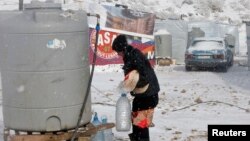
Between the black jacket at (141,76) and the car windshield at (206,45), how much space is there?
44.6ft

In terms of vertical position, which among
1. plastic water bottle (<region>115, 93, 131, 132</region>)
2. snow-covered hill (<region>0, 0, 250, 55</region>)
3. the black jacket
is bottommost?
snow-covered hill (<region>0, 0, 250, 55</region>)

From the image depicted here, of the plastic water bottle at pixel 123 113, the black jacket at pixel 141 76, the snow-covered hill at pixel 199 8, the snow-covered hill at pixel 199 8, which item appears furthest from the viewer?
the snow-covered hill at pixel 199 8

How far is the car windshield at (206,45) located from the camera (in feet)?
63.6

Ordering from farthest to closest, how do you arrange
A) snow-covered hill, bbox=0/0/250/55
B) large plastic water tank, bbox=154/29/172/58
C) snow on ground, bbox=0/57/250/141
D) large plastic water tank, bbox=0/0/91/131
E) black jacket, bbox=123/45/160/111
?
snow-covered hill, bbox=0/0/250/55 < large plastic water tank, bbox=154/29/172/58 < snow on ground, bbox=0/57/250/141 < black jacket, bbox=123/45/160/111 < large plastic water tank, bbox=0/0/91/131

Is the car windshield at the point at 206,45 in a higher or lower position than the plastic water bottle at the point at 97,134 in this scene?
lower

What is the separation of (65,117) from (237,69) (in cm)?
1631

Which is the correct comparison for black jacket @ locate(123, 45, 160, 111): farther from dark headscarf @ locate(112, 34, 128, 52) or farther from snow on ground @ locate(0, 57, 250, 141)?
snow on ground @ locate(0, 57, 250, 141)

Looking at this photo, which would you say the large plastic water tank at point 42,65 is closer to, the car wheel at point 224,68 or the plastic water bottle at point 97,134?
the plastic water bottle at point 97,134

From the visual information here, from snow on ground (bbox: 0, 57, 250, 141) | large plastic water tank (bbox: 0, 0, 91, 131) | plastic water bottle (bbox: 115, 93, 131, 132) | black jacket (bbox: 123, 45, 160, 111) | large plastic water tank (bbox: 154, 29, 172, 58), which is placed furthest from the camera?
large plastic water tank (bbox: 154, 29, 172, 58)

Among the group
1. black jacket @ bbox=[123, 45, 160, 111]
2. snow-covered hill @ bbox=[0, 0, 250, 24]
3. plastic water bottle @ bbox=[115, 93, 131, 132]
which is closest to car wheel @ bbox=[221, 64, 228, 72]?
black jacket @ bbox=[123, 45, 160, 111]

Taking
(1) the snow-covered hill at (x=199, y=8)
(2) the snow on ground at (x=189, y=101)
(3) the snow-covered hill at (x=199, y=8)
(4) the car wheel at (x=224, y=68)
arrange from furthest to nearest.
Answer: (1) the snow-covered hill at (x=199, y=8)
(3) the snow-covered hill at (x=199, y=8)
(4) the car wheel at (x=224, y=68)
(2) the snow on ground at (x=189, y=101)

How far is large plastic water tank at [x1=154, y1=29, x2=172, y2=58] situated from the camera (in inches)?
902

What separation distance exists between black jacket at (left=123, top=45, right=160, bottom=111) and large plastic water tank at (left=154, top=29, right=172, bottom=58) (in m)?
16.9

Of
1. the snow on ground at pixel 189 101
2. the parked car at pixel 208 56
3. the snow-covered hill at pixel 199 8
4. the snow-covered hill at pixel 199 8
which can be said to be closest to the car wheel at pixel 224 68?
the parked car at pixel 208 56
